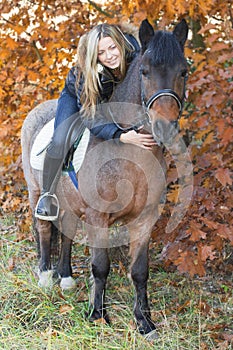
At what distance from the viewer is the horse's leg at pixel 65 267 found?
460cm

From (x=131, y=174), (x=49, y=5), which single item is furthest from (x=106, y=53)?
(x=49, y=5)

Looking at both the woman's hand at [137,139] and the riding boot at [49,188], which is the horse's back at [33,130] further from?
the woman's hand at [137,139]

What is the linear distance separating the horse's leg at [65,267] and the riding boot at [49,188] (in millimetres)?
809

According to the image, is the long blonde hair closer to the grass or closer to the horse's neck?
the horse's neck

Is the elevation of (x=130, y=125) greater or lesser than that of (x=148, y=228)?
greater

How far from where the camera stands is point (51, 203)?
4109 millimetres

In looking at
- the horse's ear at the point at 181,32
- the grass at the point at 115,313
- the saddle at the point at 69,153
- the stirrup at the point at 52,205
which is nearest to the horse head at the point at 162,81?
the horse's ear at the point at 181,32

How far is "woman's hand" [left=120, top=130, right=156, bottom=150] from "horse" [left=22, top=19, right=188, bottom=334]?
0.05 m

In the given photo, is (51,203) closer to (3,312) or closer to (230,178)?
(3,312)

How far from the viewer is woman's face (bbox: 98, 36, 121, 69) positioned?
11.0 ft

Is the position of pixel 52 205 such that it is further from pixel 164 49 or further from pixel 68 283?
pixel 164 49

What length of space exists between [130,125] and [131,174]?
32 centimetres

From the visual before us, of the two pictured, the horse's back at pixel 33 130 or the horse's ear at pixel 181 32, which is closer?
the horse's ear at pixel 181 32

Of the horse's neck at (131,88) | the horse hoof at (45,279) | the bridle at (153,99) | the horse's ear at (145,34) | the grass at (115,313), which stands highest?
the horse's ear at (145,34)
